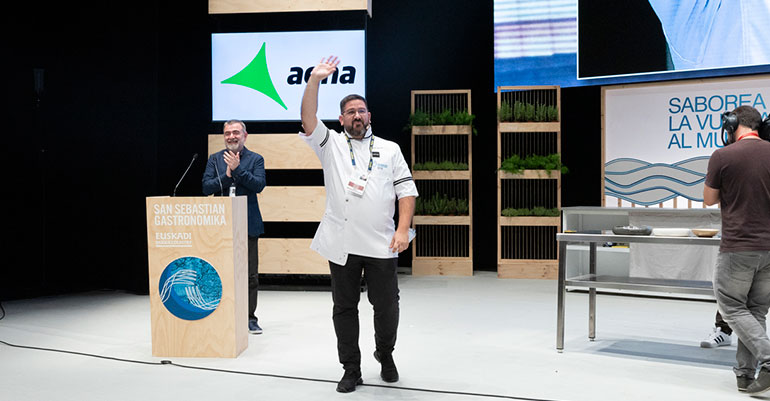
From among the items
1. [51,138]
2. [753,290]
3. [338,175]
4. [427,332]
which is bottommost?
[427,332]

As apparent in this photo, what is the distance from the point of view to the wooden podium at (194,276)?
171 inches

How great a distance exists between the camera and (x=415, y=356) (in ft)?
14.5

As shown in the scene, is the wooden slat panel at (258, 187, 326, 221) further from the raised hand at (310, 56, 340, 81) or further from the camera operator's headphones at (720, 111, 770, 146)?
the camera operator's headphones at (720, 111, 770, 146)

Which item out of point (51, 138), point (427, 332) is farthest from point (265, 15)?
point (427, 332)

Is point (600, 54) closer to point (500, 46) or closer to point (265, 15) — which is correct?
point (500, 46)

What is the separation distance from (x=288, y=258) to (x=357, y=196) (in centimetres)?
408

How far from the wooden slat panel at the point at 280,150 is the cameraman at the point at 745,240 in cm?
457

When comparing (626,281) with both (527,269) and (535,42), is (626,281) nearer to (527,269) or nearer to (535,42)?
(527,269)

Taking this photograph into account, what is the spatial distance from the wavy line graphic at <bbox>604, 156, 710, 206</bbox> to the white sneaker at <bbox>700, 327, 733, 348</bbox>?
3.17 meters

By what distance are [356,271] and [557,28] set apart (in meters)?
6.11

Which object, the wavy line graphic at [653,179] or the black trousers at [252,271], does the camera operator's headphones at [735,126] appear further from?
the wavy line graphic at [653,179]

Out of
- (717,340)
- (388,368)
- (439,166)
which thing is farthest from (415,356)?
(439,166)

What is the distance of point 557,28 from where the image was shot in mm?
8781

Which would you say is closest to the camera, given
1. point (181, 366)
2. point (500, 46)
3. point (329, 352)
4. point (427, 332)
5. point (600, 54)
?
point (181, 366)
